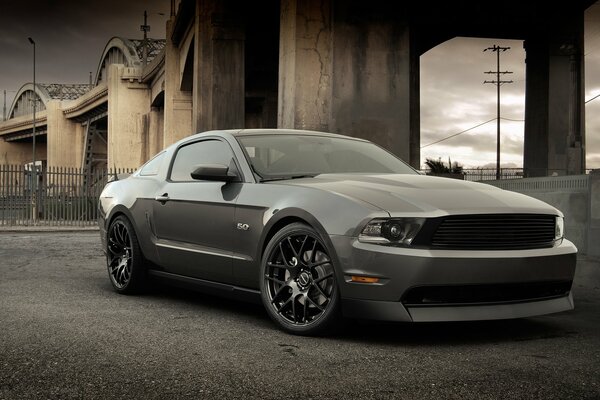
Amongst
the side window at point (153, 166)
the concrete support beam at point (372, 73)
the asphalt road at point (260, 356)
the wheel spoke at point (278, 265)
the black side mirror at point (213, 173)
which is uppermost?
the concrete support beam at point (372, 73)

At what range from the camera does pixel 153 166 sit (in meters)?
7.21

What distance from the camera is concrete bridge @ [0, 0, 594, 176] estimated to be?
57.2 ft

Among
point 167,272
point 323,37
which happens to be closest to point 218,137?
point 167,272

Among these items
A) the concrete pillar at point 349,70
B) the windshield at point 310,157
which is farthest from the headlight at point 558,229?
the concrete pillar at point 349,70

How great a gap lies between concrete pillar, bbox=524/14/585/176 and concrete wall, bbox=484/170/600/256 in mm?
19344

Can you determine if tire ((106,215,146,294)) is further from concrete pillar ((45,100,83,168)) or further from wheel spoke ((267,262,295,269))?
concrete pillar ((45,100,83,168))

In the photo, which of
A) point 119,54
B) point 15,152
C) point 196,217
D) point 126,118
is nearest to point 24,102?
point 15,152

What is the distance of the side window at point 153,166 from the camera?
7.10 meters

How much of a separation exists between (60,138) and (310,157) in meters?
71.9

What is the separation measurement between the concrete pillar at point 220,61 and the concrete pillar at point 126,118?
2672cm

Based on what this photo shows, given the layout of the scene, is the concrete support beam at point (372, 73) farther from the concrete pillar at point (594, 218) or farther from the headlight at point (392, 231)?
the headlight at point (392, 231)

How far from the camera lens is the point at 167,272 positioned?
645 centimetres

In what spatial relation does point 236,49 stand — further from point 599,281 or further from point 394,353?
point 394,353

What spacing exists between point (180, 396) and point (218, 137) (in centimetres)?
325
